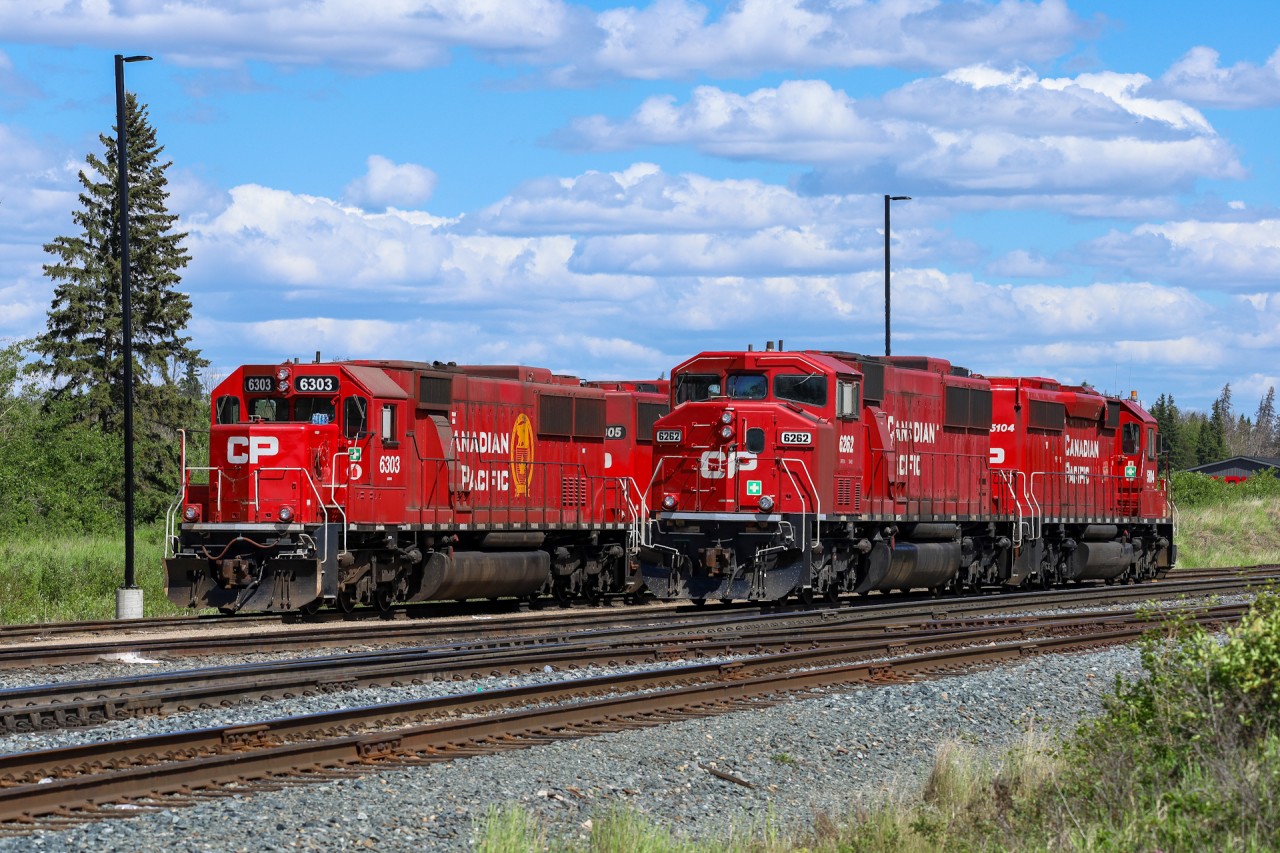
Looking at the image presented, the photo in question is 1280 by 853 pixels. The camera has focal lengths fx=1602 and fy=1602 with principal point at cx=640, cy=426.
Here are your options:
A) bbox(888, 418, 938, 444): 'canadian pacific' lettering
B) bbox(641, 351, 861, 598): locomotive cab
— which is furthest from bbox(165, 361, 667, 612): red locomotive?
bbox(888, 418, 938, 444): 'canadian pacific' lettering

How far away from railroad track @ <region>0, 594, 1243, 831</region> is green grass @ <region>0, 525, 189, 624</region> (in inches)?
508

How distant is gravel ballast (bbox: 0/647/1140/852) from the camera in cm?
832

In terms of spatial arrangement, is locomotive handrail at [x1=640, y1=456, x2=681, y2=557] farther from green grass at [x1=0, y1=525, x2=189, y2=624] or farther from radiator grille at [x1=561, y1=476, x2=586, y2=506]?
green grass at [x1=0, y1=525, x2=189, y2=624]

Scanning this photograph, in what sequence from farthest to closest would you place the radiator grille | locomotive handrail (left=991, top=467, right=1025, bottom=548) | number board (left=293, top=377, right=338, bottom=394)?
locomotive handrail (left=991, top=467, right=1025, bottom=548) < the radiator grille < number board (left=293, top=377, right=338, bottom=394)

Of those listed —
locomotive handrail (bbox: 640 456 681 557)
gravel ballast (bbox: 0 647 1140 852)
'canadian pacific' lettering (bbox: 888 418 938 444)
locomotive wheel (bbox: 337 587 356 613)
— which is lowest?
gravel ballast (bbox: 0 647 1140 852)

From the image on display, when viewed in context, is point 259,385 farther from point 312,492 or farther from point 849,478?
point 849,478

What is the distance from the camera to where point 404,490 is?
22359mm

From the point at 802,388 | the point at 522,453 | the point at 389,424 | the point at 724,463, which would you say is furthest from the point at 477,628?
the point at 802,388

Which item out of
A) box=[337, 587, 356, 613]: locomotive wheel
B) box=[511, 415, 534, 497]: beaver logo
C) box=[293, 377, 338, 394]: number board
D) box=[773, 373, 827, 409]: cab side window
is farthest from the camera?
box=[511, 415, 534, 497]: beaver logo

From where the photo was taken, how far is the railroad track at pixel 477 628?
16.3 meters

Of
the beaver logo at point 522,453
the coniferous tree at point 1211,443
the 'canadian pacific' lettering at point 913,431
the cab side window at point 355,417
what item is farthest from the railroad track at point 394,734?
the coniferous tree at point 1211,443

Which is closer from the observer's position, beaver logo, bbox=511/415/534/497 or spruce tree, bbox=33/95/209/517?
beaver logo, bbox=511/415/534/497

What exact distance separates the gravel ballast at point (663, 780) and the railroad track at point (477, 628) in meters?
4.02

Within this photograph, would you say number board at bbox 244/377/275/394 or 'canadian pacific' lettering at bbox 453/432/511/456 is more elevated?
number board at bbox 244/377/275/394
